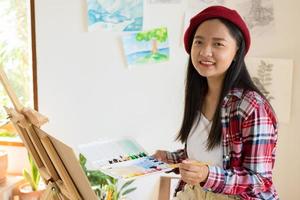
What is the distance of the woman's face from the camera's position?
1.18 m

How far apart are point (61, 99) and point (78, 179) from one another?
1.17m

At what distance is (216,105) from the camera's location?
50.4 inches

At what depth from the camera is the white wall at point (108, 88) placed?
2.08 metres

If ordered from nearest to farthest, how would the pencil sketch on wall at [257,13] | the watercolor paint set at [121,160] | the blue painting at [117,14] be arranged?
the watercolor paint set at [121,160], the pencil sketch on wall at [257,13], the blue painting at [117,14]

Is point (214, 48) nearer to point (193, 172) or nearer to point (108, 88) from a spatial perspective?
point (193, 172)

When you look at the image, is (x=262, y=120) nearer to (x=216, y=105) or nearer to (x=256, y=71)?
(x=216, y=105)

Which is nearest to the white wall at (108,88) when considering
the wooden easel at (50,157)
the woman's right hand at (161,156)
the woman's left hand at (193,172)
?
the woman's right hand at (161,156)

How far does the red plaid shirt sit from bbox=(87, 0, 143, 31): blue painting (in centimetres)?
101

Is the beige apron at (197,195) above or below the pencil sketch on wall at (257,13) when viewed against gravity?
below

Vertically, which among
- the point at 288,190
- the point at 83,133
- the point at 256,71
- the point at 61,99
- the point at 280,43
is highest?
the point at 280,43

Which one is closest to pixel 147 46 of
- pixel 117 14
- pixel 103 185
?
pixel 117 14

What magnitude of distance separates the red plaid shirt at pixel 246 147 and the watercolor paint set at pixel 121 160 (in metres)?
0.20

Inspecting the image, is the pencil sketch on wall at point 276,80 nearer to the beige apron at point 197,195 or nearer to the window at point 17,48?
the beige apron at point 197,195

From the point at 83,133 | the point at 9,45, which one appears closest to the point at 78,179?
the point at 83,133
